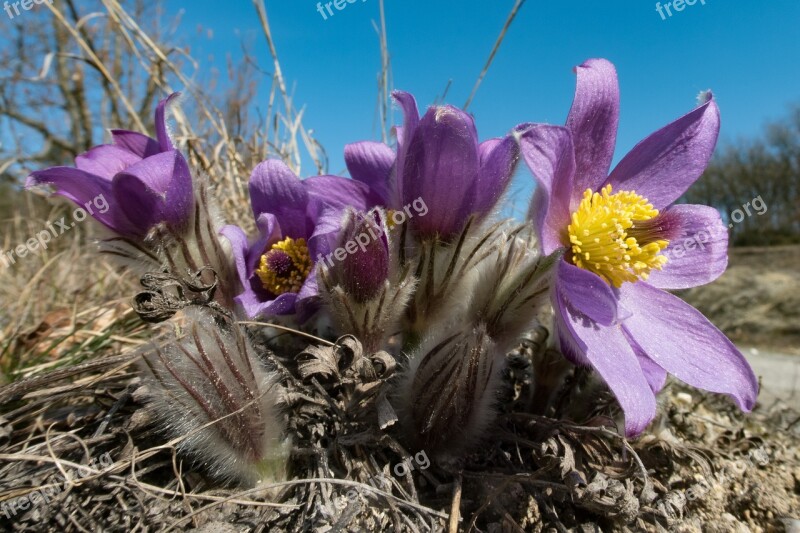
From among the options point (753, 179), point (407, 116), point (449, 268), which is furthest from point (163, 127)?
point (753, 179)

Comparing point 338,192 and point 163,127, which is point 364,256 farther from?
point 163,127

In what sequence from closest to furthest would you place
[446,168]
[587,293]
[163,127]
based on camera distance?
[587,293]
[446,168]
[163,127]

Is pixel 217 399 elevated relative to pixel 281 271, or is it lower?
lower

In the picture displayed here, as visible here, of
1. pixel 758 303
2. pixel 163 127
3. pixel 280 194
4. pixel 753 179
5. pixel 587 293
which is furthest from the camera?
pixel 753 179

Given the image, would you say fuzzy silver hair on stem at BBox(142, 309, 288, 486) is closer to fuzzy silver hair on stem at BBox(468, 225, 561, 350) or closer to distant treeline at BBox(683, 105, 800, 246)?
fuzzy silver hair on stem at BBox(468, 225, 561, 350)

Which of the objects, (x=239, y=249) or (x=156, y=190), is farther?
(x=239, y=249)

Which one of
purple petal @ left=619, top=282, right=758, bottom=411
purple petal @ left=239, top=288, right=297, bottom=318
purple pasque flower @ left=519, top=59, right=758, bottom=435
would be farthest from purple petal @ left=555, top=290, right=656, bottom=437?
purple petal @ left=239, top=288, right=297, bottom=318
